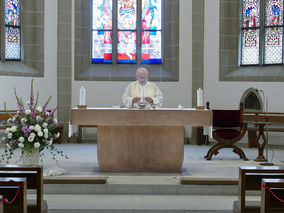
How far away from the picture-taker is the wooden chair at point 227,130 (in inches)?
378

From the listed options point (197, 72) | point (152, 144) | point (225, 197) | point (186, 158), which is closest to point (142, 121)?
point (152, 144)

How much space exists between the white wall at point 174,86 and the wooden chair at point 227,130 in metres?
3.03

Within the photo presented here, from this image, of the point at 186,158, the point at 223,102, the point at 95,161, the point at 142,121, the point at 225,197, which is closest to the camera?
the point at 225,197

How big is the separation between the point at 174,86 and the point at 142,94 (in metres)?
4.17

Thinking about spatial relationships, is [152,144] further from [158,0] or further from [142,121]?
[158,0]

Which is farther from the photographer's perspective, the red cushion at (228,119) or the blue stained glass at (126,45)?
the blue stained glass at (126,45)

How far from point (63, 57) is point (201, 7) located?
365 centimetres

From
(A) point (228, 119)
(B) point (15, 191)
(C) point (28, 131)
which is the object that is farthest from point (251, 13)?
(B) point (15, 191)

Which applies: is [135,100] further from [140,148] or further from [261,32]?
[261,32]

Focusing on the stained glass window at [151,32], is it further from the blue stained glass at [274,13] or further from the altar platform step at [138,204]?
the altar platform step at [138,204]

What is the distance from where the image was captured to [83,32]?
43.2 ft

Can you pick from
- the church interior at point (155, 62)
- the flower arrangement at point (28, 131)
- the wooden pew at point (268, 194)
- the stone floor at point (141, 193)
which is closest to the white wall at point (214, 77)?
the church interior at point (155, 62)

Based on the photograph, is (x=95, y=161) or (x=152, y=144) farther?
(x=95, y=161)

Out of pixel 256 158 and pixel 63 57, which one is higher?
pixel 63 57
